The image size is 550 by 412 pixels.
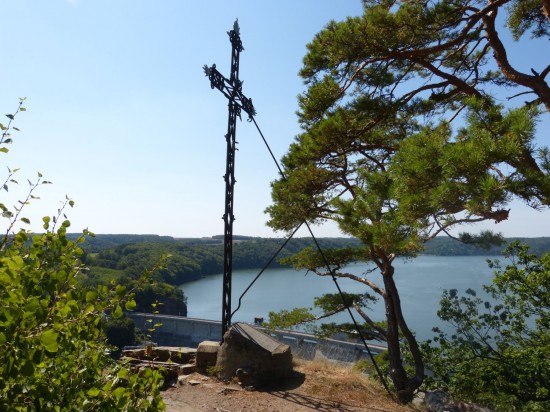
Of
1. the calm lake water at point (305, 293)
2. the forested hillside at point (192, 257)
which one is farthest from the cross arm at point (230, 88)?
the forested hillside at point (192, 257)

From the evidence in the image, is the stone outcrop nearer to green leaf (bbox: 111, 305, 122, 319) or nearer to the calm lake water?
green leaf (bbox: 111, 305, 122, 319)

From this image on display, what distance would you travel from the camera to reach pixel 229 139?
22.3 ft

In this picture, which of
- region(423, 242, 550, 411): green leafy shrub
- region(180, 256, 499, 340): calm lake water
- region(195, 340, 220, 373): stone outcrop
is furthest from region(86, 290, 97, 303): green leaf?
region(180, 256, 499, 340): calm lake water

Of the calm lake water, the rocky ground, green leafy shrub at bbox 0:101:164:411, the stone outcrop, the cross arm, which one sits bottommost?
the calm lake water

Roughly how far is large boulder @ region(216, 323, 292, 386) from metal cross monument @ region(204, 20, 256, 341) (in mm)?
462

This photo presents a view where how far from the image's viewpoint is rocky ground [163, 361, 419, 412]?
520 centimetres

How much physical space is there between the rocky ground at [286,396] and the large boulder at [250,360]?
171mm

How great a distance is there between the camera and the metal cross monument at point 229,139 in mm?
6625

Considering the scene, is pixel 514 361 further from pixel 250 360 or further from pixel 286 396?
pixel 250 360

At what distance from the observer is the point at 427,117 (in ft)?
20.0

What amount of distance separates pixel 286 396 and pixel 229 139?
4.40 metres

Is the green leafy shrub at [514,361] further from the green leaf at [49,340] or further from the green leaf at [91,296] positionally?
the green leaf at [49,340]

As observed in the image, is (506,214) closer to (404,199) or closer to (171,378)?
(404,199)

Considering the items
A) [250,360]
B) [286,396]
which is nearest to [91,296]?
[286,396]
